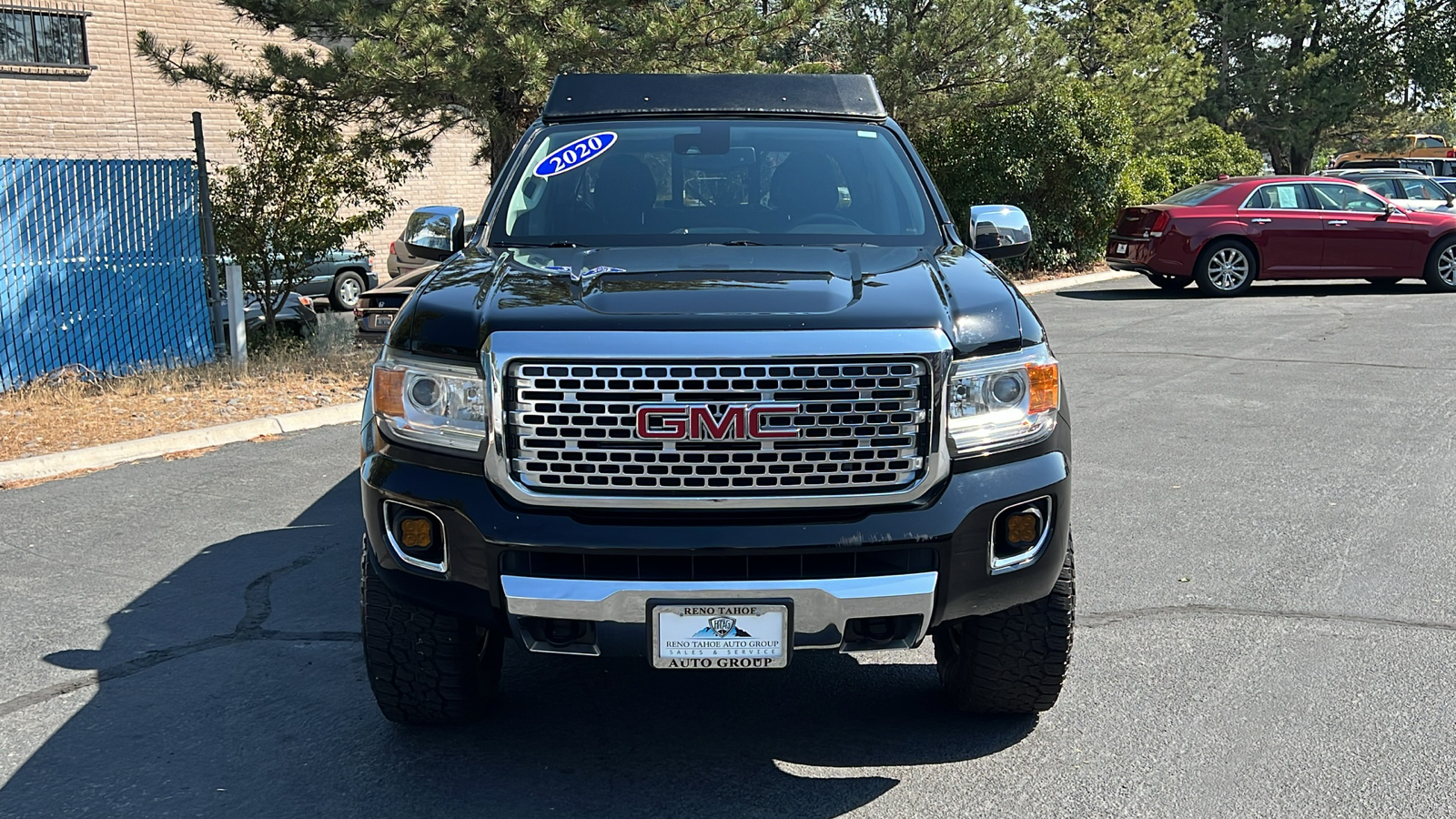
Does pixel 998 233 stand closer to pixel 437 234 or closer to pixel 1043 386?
pixel 1043 386

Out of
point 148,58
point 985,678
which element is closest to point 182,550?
point 985,678

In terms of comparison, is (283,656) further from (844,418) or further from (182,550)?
(844,418)

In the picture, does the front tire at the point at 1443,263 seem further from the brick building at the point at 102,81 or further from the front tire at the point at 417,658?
the front tire at the point at 417,658

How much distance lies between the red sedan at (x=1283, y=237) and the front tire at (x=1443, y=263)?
0.04ft

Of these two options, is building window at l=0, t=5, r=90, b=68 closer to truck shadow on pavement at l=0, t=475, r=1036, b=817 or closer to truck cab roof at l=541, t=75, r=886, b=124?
truck cab roof at l=541, t=75, r=886, b=124

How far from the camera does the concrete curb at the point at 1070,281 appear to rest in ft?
61.6

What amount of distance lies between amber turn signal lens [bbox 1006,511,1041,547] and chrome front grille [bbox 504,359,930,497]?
30 centimetres

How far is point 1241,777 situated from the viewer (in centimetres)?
365

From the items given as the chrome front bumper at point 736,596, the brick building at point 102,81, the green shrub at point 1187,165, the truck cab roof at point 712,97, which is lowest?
the chrome front bumper at point 736,596

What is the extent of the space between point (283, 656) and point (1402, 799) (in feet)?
11.2

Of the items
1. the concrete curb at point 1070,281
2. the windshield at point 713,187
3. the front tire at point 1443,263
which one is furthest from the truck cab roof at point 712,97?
the front tire at point 1443,263

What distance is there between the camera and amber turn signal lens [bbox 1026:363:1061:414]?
140 inches

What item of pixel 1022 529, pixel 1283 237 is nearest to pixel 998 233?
pixel 1022 529

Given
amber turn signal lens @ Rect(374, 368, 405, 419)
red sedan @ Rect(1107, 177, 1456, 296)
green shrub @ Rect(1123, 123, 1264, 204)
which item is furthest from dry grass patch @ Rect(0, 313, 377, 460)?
green shrub @ Rect(1123, 123, 1264, 204)
